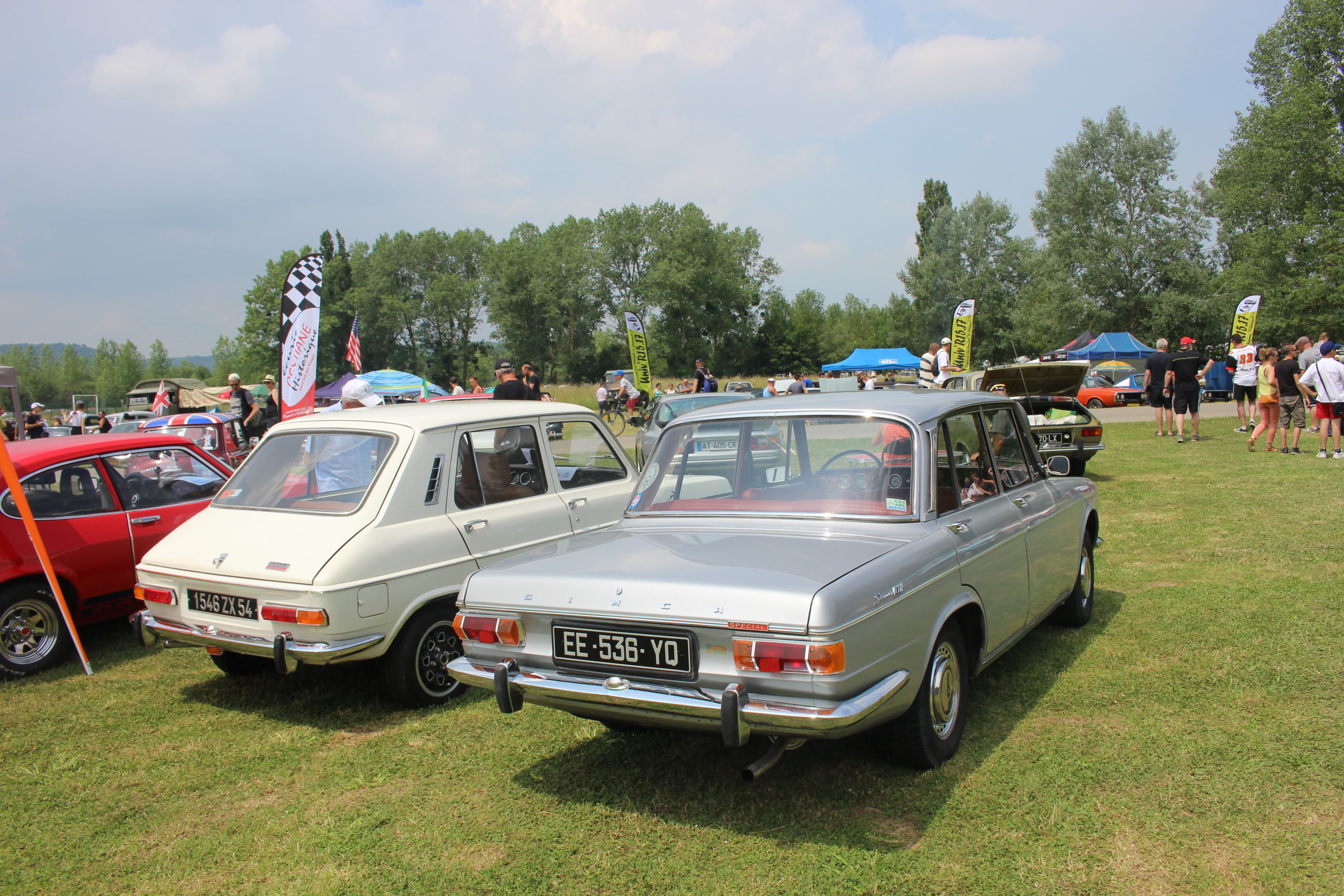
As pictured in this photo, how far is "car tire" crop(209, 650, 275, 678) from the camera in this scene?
5383 millimetres

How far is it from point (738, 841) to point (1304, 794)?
2.18 meters

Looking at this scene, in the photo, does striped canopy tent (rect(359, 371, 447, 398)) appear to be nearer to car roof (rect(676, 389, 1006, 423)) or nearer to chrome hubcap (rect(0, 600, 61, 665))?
chrome hubcap (rect(0, 600, 61, 665))

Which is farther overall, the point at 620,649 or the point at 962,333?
the point at 962,333

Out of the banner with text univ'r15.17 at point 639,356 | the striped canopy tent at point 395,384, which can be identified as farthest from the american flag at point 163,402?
the banner with text univ'r15.17 at point 639,356

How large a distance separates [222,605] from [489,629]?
193cm

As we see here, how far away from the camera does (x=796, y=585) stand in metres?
2.94

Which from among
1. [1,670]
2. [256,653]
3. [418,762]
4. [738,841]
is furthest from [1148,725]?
[1,670]

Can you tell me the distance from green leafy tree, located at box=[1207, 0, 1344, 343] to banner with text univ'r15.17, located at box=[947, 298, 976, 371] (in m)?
27.2

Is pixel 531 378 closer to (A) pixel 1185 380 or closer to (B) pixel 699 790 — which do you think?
(B) pixel 699 790

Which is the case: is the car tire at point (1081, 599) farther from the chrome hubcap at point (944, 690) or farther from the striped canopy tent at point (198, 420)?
the striped canopy tent at point (198, 420)

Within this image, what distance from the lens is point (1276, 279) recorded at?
4009 cm

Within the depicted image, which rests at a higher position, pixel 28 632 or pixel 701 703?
pixel 701 703

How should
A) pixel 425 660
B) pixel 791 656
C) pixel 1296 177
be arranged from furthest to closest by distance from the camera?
pixel 1296 177, pixel 425 660, pixel 791 656

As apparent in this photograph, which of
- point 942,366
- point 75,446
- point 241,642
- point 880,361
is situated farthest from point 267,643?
point 880,361
